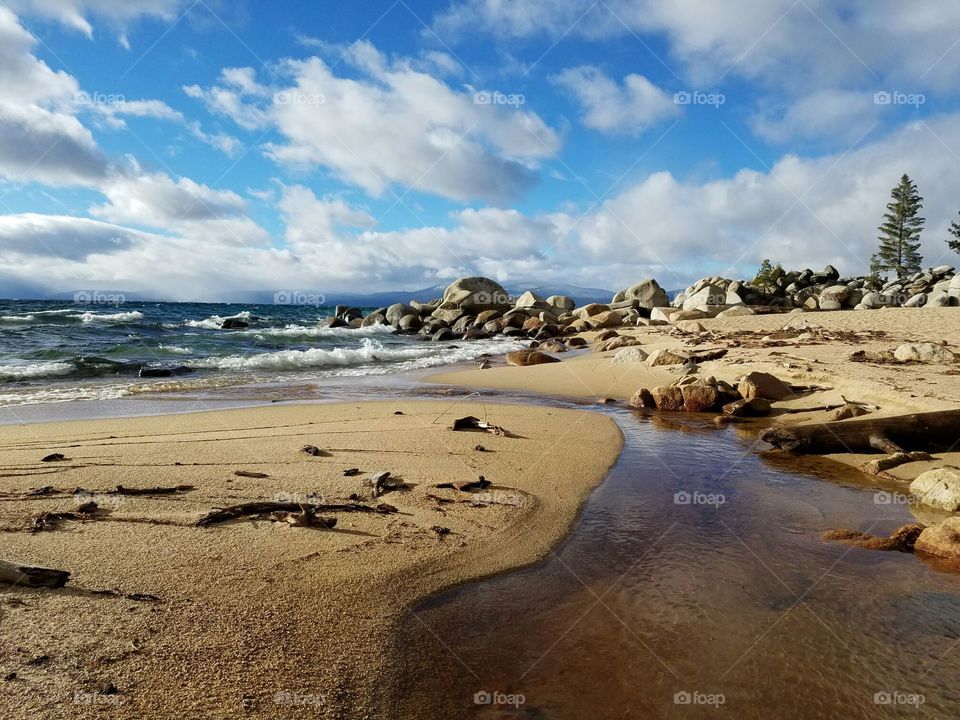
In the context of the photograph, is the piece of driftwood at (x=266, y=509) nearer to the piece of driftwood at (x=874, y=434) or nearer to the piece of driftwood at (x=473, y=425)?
the piece of driftwood at (x=473, y=425)

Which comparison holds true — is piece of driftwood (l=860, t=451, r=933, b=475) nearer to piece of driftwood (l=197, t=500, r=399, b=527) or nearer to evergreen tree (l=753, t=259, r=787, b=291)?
piece of driftwood (l=197, t=500, r=399, b=527)

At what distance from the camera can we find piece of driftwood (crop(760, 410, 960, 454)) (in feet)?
21.6

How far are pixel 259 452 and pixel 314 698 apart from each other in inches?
157

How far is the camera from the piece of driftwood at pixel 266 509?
404cm

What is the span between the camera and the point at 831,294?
3256cm

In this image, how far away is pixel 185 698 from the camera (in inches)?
88.9

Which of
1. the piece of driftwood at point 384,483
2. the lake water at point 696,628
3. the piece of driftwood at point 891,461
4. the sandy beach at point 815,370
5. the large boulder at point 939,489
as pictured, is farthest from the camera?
Answer: the sandy beach at point 815,370

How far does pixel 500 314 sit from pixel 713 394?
26.0 meters

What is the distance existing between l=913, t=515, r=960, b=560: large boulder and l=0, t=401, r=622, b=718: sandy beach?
8.71ft

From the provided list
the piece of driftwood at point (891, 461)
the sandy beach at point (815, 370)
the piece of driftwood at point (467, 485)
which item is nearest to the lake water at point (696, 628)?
the piece of driftwood at point (467, 485)

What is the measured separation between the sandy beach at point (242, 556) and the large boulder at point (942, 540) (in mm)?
2654

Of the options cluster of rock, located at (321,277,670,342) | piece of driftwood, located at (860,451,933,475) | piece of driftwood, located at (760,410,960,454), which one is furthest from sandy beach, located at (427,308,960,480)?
cluster of rock, located at (321,277,670,342)

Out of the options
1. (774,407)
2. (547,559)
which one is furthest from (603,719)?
(774,407)

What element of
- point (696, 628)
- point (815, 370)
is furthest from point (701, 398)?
point (696, 628)
